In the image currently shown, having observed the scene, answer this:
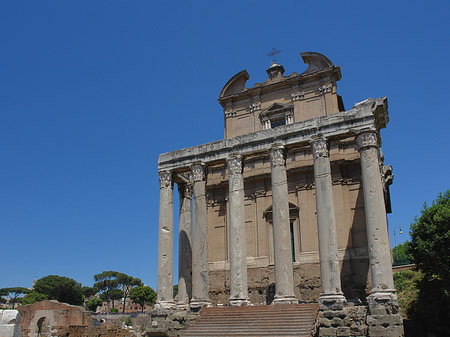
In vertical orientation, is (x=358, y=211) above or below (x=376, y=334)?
above

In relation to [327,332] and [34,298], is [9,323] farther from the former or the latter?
[34,298]

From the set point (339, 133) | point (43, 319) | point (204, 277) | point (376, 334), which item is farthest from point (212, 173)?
point (43, 319)

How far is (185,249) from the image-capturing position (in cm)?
2445

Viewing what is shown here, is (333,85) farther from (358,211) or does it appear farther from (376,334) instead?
(376,334)

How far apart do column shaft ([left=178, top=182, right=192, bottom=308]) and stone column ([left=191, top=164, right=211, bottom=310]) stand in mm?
1720

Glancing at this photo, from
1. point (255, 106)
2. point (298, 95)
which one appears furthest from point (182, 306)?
point (298, 95)

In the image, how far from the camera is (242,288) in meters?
20.8

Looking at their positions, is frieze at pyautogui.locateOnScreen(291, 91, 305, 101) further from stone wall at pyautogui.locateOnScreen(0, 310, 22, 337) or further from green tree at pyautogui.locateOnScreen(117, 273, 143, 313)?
green tree at pyautogui.locateOnScreen(117, 273, 143, 313)

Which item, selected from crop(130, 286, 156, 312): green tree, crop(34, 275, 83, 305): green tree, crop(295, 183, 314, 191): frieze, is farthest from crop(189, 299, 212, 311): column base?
crop(130, 286, 156, 312): green tree

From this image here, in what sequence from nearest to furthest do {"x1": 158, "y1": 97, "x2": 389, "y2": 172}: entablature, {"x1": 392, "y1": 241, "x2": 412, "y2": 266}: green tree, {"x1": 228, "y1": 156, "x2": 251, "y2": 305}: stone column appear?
{"x1": 158, "y1": 97, "x2": 389, "y2": 172}: entablature
{"x1": 228, "y1": 156, "x2": 251, "y2": 305}: stone column
{"x1": 392, "y1": 241, "x2": 412, "y2": 266}: green tree

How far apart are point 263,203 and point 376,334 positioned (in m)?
11.1

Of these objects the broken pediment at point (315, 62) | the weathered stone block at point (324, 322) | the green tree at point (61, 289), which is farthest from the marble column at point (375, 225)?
the green tree at point (61, 289)

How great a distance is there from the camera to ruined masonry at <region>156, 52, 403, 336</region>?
18438 mm

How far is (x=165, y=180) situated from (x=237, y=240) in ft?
18.2
